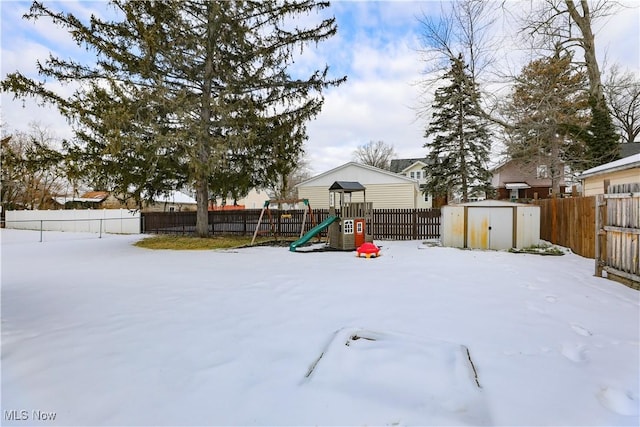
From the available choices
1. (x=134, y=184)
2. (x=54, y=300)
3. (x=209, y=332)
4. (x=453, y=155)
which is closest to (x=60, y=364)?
(x=209, y=332)

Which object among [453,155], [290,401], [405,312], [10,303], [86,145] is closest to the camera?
[290,401]

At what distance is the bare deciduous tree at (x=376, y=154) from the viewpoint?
43000 mm

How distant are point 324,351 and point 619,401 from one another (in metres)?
1.94

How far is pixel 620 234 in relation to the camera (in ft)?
15.7

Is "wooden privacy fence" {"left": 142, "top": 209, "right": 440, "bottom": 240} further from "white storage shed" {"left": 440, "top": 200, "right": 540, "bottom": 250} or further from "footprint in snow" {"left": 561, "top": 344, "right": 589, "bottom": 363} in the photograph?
"footprint in snow" {"left": 561, "top": 344, "right": 589, "bottom": 363}

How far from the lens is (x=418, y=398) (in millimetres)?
2000

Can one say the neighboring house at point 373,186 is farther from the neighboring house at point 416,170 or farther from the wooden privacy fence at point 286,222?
the neighboring house at point 416,170

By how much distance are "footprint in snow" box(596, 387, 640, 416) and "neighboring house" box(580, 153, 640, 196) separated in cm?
455

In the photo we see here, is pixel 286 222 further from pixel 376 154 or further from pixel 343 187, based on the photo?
pixel 376 154

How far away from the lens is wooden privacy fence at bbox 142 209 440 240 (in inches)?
472

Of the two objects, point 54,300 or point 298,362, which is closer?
point 298,362

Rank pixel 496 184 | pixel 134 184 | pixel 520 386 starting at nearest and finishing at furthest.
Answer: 1. pixel 520 386
2. pixel 134 184
3. pixel 496 184

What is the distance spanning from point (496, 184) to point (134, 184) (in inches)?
1070

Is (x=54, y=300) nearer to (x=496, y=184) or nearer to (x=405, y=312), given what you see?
(x=405, y=312)
